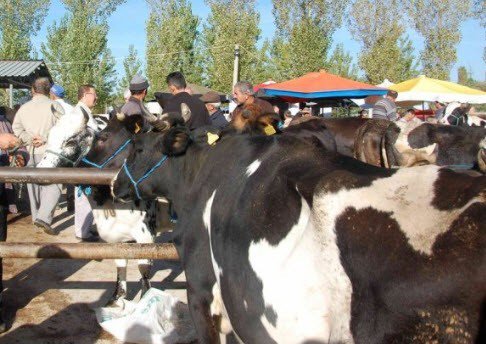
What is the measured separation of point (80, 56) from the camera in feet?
128

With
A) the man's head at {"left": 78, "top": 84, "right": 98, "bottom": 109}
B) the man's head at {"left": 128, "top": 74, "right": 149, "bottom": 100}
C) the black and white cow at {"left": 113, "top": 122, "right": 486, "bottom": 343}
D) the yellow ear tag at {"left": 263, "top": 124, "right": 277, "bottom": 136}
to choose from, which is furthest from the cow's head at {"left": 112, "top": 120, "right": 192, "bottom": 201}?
the man's head at {"left": 78, "top": 84, "right": 98, "bottom": 109}

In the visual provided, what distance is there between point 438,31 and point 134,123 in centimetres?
3698

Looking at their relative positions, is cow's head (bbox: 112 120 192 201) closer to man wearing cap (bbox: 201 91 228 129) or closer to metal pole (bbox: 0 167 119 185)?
metal pole (bbox: 0 167 119 185)

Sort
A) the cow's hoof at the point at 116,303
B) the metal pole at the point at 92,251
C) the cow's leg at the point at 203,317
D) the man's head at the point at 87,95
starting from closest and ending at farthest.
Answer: the cow's leg at the point at 203,317 < the metal pole at the point at 92,251 < the cow's hoof at the point at 116,303 < the man's head at the point at 87,95

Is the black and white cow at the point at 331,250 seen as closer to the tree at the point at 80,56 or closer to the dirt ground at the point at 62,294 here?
the dirt ground at the point at 62,294

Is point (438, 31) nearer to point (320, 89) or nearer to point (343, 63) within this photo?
point (343, 63)

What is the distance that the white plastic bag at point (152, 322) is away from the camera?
431 centimetres

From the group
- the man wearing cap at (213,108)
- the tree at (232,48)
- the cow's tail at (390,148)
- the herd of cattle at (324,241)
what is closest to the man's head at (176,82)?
the man wearing cap at (213,108)

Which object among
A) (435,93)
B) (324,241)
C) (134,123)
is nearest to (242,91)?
(134,123)

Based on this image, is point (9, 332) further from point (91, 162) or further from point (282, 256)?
point (282, 256)

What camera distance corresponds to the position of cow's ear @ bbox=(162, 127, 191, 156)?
3678 millimetres

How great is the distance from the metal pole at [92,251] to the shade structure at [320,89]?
341 inches

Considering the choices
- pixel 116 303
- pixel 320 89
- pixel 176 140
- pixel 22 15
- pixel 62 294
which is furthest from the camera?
pixel 22 15

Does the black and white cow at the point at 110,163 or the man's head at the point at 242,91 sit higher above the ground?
the man's head at the point at 242,91
